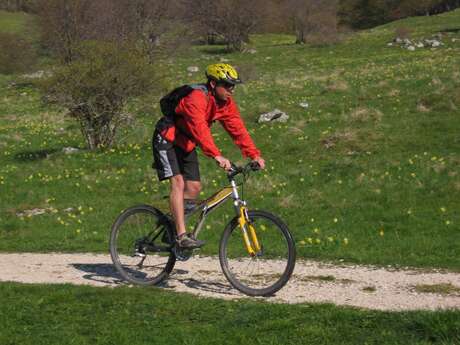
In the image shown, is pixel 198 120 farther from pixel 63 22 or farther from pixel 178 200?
pixel 63 22

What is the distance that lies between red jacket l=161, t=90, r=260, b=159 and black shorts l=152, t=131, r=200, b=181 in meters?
0.08

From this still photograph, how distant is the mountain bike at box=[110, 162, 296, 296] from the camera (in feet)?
25.7

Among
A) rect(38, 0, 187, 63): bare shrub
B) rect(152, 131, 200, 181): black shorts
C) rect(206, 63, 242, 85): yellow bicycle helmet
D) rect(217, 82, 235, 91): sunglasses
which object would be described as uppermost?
rect(38, 0, 187, 63): bare shrub

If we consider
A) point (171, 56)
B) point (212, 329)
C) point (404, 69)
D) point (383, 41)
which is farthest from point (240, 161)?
point (383, 41)

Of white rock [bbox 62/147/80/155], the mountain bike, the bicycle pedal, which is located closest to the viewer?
the mountain bike

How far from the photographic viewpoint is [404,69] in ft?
Result: 100.0

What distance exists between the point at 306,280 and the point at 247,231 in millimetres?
1111

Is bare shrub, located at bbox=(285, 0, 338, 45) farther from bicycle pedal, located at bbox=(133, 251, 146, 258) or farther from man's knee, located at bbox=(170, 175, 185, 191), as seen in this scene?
man's knee, located at bbox=(170, 175, 185, 191)

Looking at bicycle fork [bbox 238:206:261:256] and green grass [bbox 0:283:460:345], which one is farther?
bicycle fork [bbox 238:206:261:256]

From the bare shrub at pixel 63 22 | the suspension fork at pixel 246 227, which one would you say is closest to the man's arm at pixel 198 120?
the suspension fork at pixel 246 227

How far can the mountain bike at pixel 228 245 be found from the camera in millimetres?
7820

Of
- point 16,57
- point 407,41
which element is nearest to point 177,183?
point 407,41

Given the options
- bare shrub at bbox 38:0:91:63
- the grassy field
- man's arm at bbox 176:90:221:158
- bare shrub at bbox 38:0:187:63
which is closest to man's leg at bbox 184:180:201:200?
man's arm at bbox 176:90:221:158

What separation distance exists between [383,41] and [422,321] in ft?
149
